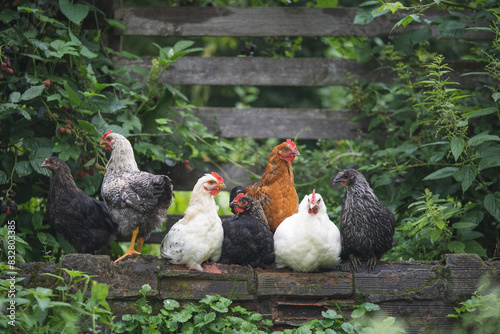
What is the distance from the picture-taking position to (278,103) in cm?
706

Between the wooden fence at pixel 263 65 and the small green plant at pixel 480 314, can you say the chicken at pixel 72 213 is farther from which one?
the small green plant at pixel 480 314

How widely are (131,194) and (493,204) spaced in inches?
94.9

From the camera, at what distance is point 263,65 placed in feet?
16.6

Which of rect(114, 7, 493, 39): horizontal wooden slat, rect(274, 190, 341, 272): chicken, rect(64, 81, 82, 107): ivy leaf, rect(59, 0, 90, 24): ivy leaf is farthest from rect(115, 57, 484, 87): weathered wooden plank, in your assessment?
rect(274, 190, 341, 272): chicken

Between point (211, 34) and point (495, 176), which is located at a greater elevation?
point (211, 34)

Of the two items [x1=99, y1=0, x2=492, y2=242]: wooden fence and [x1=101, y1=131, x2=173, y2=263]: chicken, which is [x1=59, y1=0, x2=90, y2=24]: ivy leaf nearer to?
[x1=99, y1=0, x2=492, y2=242]: wooden fence

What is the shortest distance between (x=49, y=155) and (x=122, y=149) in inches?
22.4

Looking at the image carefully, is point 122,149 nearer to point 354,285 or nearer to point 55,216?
point 55,216

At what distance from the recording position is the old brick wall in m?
3.22

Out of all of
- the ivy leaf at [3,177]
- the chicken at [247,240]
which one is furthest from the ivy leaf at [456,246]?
the ivy leaf at [3,177]

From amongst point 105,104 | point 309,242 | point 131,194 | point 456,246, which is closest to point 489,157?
point 456,246

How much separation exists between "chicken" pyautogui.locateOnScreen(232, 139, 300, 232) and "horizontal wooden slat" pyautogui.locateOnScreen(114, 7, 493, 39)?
163cm

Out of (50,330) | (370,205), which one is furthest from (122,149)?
(370,205)

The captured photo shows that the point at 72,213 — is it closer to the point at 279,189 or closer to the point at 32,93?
the point at 32,93
